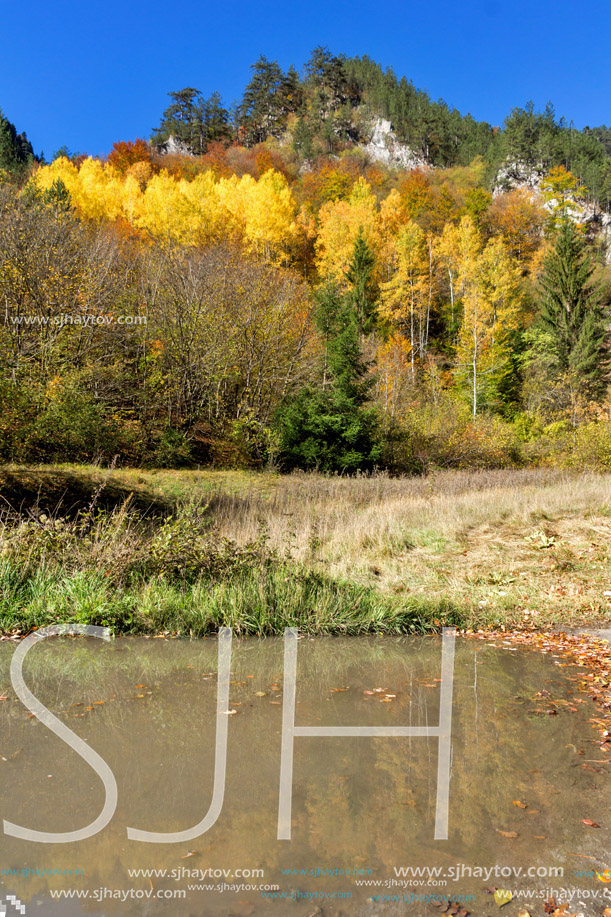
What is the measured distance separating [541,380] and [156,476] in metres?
24.6

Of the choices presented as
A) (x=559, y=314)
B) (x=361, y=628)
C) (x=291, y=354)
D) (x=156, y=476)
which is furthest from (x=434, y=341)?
(x=361, y=628)

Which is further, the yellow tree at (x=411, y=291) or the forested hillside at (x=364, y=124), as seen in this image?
the forested hillside at (x=364, y=124)

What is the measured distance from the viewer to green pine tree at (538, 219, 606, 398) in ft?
114

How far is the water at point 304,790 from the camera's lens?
262 cm

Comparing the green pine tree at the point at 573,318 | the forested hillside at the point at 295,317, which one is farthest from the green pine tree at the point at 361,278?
the green pine tree at the point at 573,318

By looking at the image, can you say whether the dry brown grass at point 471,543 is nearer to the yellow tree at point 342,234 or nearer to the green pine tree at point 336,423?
the green pine tree at point 336,423

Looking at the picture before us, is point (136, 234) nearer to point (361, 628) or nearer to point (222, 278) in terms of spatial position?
point (222, 278)

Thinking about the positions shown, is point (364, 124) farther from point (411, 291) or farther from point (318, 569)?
point (318, 569)

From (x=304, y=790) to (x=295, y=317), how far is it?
2522 cm

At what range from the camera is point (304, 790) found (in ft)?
10.9

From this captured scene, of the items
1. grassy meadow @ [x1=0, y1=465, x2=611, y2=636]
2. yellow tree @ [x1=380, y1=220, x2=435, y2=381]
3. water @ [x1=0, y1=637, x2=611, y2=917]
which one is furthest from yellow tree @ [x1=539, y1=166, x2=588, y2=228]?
water @ [x1=0, y1=637, x2=611, y2=917]

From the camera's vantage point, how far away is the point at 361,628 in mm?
6625

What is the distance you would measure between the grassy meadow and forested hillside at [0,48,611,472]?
6.43 meters

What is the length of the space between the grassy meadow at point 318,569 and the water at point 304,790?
123 cm
